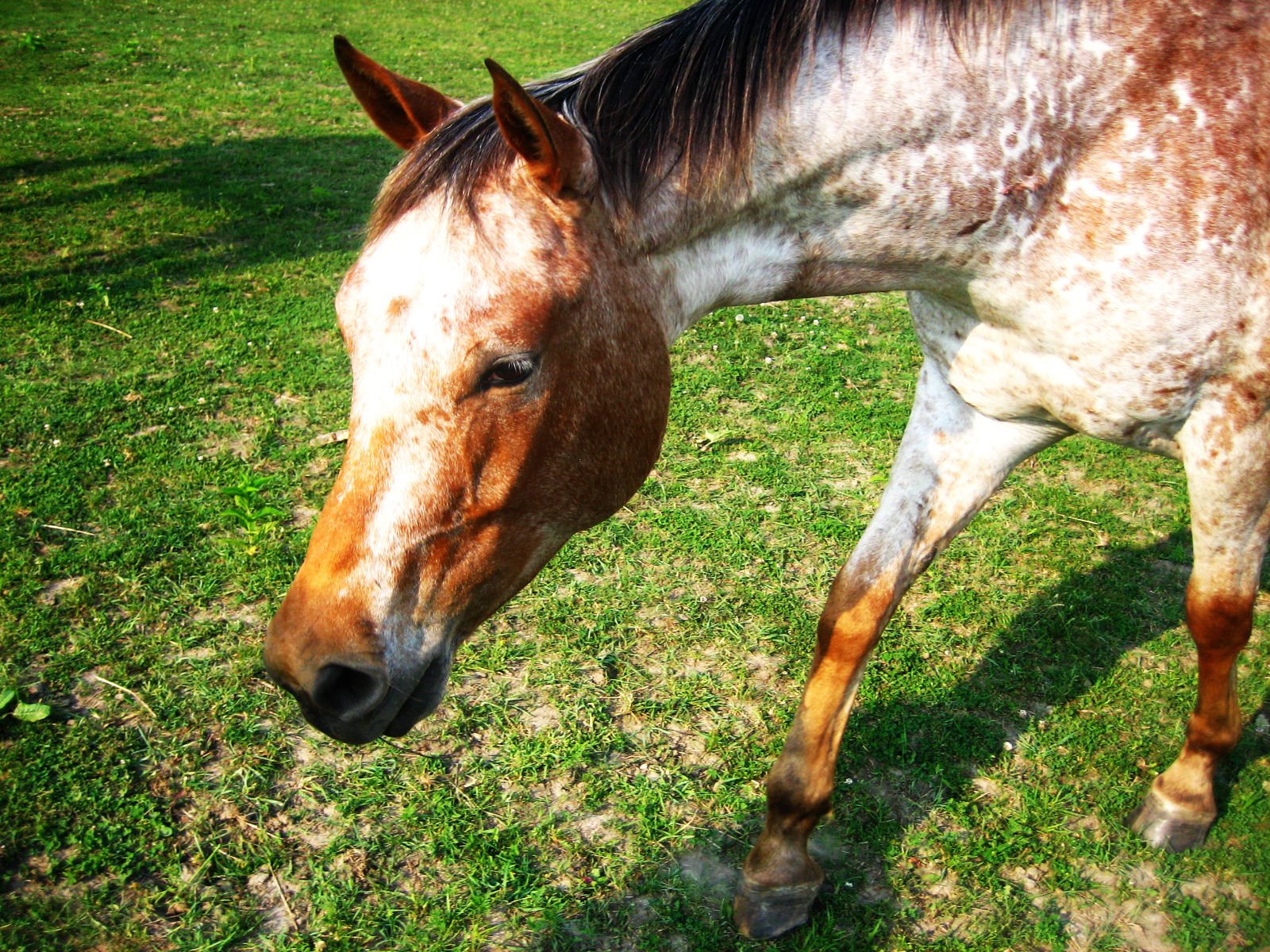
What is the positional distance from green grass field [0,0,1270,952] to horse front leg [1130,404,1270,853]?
153 mm

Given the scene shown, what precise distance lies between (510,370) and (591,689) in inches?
71.1

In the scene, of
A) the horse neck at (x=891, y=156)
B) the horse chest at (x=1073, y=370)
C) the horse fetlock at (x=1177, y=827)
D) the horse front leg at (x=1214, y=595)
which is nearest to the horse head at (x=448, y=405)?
the horse neck at (x=891, y=156)

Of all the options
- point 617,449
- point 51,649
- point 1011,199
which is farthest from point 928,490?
point 51,649

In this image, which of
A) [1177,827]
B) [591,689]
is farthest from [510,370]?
[1177,827]

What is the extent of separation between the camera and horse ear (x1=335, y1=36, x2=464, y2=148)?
1.91m

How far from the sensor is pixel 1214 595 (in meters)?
2.58

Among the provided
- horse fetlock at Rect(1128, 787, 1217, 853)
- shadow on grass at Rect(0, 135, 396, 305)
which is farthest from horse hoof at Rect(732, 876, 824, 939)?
A: shadow on grass at Rect(0, 135, 396, 305)

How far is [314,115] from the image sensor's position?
30.8ft

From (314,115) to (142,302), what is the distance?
4638mm

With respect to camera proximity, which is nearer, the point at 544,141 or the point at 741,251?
the point at 544,141

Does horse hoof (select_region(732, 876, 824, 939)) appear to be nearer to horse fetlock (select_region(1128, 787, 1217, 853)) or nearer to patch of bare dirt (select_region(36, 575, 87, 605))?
horse fetlock (select_region(1128, 787, 1217, 853))

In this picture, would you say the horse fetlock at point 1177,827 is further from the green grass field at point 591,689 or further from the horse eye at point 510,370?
the horse eye at point 510,370

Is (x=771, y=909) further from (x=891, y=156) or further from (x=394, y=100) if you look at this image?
(x=394, y=100)

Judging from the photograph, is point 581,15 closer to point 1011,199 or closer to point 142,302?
point 142,302
